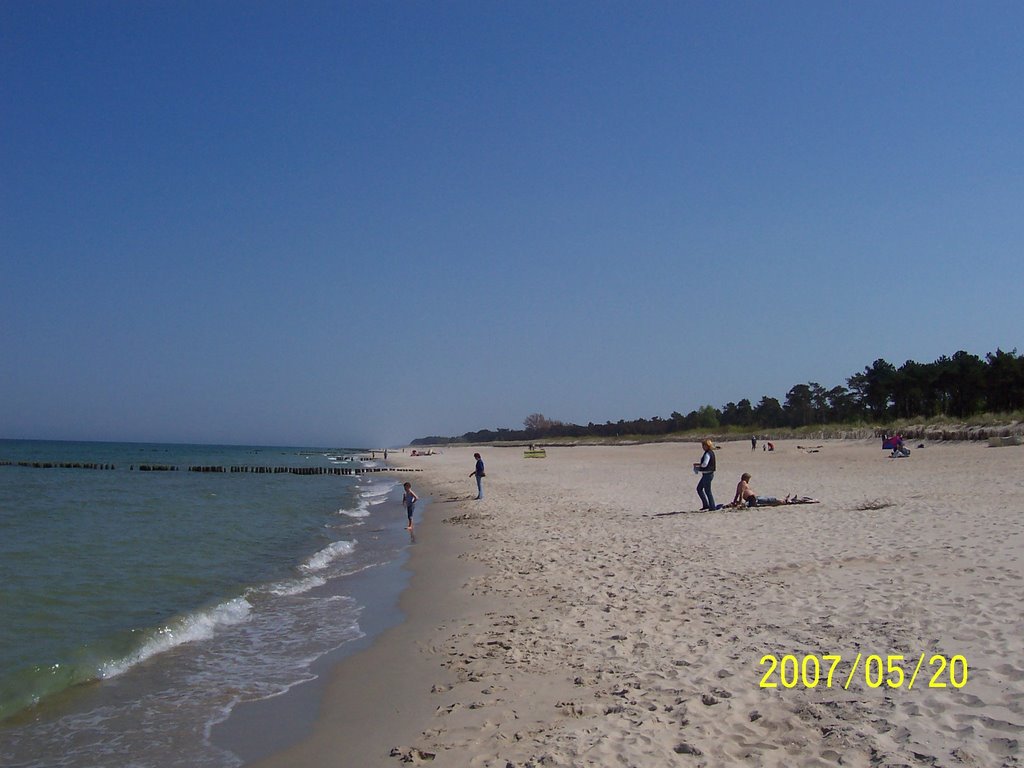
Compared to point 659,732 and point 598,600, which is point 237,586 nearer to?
point 598,600

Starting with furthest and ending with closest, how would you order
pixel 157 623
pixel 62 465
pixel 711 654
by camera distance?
pixel 62 465, pixel 157 623, pixel 711 654

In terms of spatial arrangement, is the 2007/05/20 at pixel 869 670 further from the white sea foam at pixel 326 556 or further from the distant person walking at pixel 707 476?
the distant person walking at pixel 707 476

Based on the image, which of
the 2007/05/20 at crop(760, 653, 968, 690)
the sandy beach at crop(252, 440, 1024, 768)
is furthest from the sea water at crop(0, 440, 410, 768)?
the 2007/05/20 at crop(760, 653, 968, 690)

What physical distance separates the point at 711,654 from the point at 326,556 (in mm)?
11058

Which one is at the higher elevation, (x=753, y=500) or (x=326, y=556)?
(x=753, y=500)

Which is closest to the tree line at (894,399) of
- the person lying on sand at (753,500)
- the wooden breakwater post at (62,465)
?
the person lying on sand at (753,500)

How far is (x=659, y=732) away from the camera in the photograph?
16.0 ft

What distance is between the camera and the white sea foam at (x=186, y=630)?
804 centimetres

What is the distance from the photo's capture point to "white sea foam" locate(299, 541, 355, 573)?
14416 mm

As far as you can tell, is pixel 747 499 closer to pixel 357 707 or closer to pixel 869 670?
pixel 869 670

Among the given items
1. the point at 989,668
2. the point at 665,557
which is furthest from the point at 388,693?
the point at 665,557

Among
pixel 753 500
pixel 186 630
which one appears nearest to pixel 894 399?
pixel 753 500

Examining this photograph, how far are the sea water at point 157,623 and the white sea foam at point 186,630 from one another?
27mm

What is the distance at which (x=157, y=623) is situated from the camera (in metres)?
9.77
